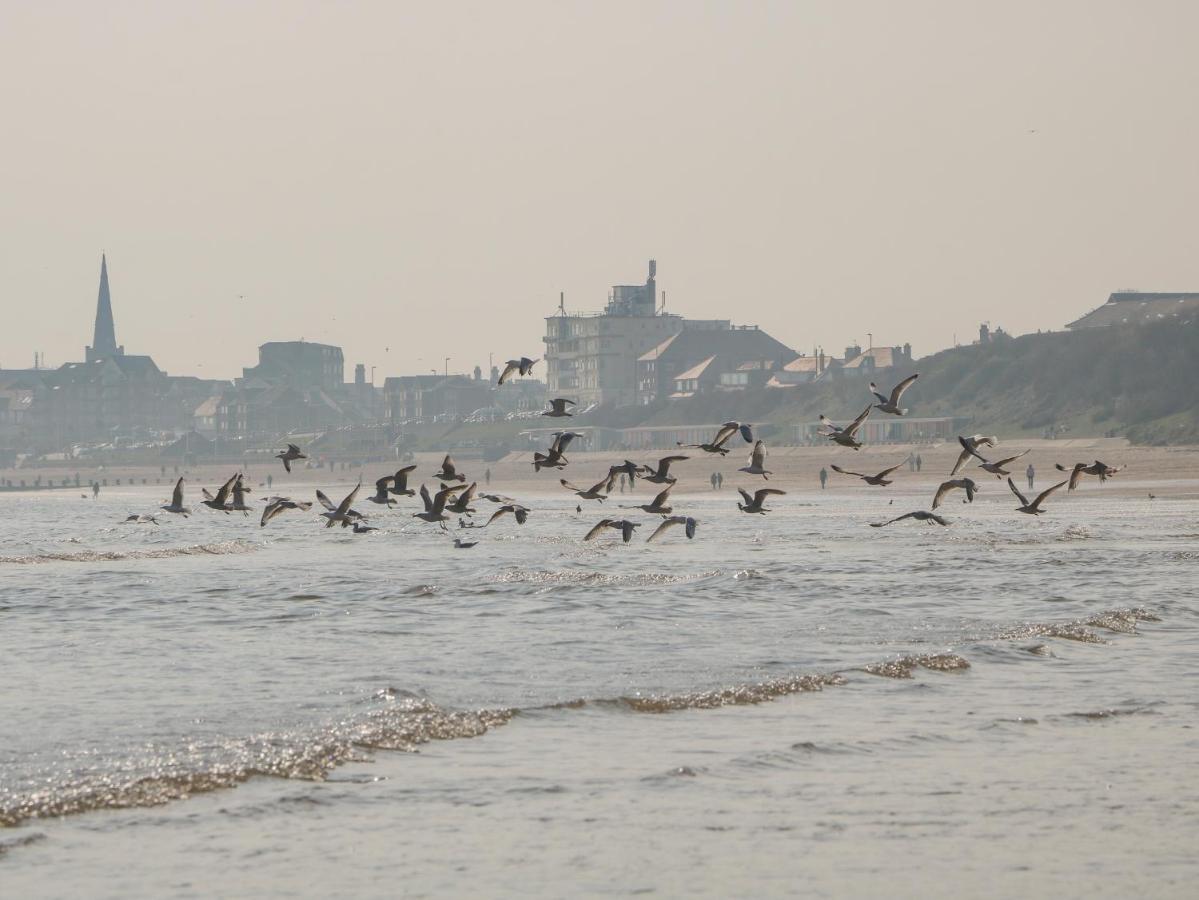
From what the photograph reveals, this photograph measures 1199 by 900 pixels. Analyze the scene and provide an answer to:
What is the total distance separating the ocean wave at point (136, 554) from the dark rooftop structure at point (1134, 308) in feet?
449

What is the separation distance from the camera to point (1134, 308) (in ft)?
619

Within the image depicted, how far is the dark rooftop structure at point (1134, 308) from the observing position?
184m

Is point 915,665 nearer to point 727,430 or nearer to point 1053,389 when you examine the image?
point 727,430

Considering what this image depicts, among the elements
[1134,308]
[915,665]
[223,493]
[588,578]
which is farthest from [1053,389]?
[915,665]

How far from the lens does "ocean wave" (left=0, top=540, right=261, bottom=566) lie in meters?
51.3

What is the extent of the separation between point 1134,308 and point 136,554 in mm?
151216

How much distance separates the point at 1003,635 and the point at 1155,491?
67492mm

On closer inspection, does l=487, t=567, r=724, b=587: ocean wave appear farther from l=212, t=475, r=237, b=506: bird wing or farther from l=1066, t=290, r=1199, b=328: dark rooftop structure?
l=1066, t=290, r=1199, b=328: dark rooftop structure

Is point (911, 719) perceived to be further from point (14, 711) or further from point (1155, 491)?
point (1155, 491)

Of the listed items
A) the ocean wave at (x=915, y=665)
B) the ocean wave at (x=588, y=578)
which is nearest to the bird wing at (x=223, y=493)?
the ocean wave at (x=588, y=578)

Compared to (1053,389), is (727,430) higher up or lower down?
lower down

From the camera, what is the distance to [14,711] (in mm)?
19859

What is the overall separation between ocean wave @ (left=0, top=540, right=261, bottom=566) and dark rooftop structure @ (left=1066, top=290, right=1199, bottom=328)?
137 metres

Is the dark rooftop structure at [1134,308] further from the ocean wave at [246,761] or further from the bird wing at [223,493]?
the ocean wave at [246,761]
